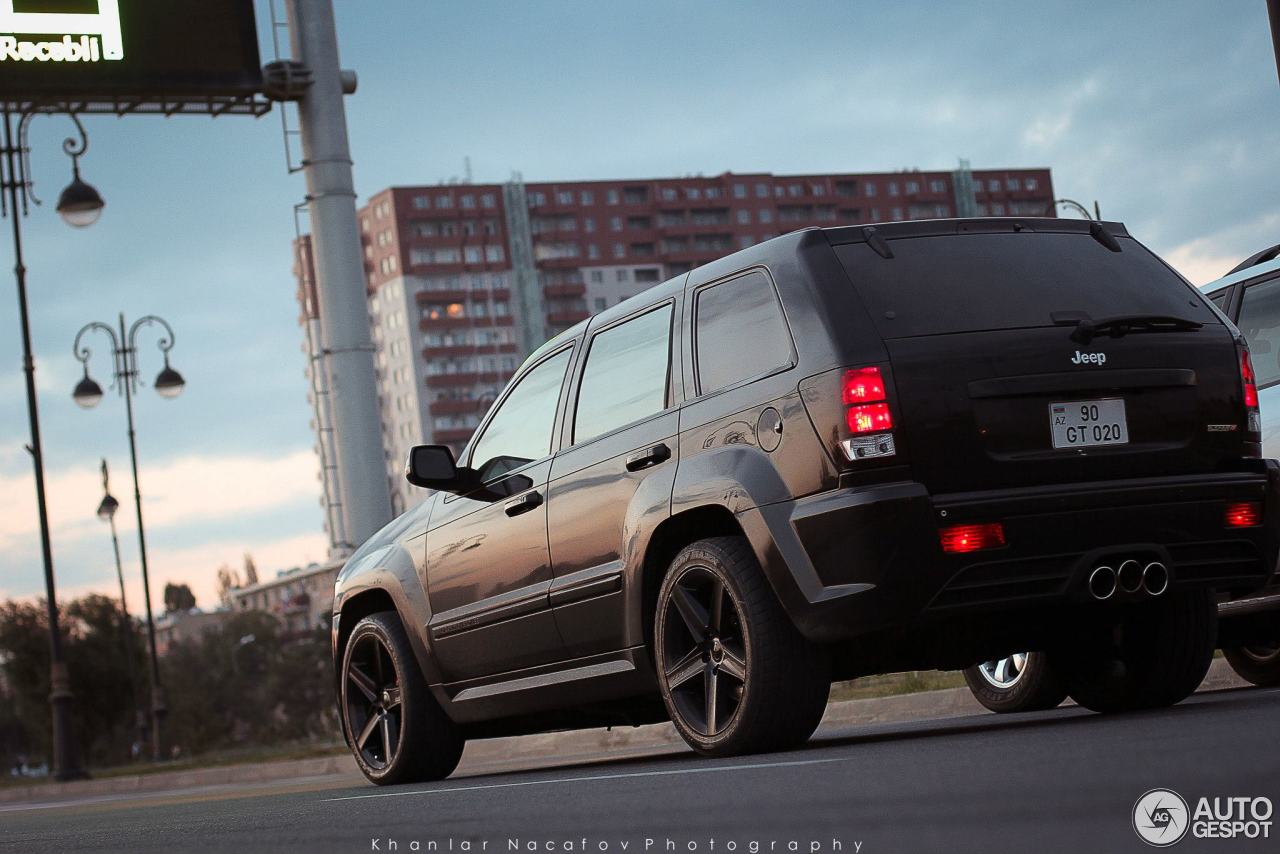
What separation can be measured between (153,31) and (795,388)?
82.1 ft

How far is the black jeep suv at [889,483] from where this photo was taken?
5930mm

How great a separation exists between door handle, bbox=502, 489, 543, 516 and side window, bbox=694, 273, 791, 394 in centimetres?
111

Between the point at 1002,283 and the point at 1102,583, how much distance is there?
1.13 metres

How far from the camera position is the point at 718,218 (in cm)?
15450

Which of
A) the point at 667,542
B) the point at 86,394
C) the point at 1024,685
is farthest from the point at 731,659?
the point at 86,394

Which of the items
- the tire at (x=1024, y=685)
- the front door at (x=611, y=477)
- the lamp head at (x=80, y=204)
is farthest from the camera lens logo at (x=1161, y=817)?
the lamp head at (x=80, y=204)

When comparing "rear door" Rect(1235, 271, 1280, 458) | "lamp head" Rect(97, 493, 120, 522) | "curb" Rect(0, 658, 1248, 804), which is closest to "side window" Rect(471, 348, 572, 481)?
"curb" Rect(0, 658, 1248, 804)

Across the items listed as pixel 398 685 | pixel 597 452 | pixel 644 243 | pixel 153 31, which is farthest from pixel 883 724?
pixel 644 243

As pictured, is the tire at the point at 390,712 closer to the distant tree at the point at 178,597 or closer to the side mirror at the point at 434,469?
the side mirror at the point at 434,469

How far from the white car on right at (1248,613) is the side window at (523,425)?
2.23 m

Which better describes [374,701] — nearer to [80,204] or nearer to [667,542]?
[667,542]

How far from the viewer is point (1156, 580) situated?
6.08 m

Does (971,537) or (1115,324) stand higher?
(1115,324)

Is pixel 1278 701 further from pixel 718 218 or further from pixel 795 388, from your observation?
pixel 718 218
